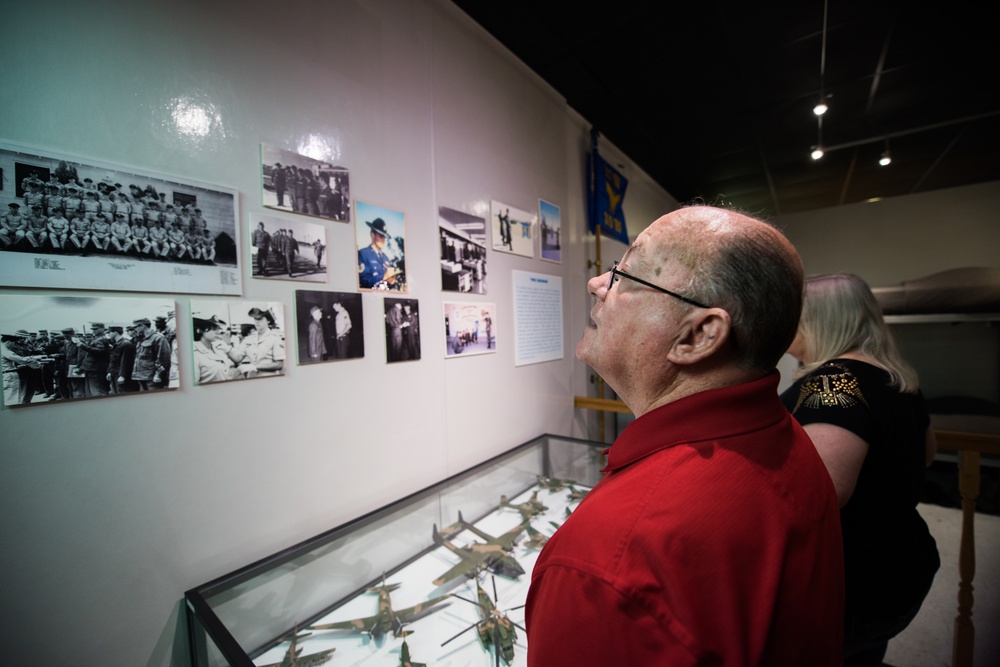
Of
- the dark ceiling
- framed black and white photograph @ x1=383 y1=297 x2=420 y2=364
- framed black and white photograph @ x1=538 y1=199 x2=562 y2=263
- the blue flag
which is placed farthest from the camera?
the blue flag

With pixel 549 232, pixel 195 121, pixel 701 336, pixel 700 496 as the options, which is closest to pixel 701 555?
pixel 700 496

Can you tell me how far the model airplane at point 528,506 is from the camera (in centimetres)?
197

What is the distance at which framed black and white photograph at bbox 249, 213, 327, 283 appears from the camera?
1.23m

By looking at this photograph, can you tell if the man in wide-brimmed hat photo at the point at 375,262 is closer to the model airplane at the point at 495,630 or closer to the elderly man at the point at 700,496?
the elderly man at the point at 700,496

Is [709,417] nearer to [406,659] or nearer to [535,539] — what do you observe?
[406,659]

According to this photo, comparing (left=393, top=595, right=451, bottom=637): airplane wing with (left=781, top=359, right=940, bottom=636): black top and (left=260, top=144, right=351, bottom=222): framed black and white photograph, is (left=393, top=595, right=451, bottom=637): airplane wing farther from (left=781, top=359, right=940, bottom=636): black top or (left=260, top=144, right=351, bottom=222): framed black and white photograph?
(left=260, top=144, right=351, bottom=222): framed black and white photograph

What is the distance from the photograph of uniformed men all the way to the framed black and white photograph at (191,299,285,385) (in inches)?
14.4

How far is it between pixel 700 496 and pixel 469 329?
161 cm

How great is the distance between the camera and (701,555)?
464mm

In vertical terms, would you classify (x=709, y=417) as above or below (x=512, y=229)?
below

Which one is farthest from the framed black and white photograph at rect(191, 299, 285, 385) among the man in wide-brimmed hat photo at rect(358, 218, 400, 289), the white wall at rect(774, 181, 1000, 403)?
the white wall at rect(774, 181, 1000, 403)

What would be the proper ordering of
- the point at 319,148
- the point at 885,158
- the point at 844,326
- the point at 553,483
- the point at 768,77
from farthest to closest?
the point at 885,158 → the point at 768,77 → the point at 553,483 → the point at 319,148 → the point at 844,326

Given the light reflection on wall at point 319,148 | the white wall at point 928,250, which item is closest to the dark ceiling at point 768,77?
the white wall at point 928,250

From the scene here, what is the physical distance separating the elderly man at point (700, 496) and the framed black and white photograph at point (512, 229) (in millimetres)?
1554
